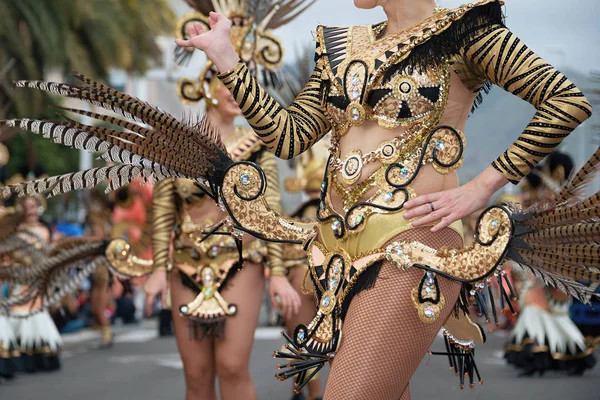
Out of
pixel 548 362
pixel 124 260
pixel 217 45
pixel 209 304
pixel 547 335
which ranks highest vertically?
pixel 217 45

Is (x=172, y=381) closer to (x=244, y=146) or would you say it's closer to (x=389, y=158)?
(x=244, y=146)

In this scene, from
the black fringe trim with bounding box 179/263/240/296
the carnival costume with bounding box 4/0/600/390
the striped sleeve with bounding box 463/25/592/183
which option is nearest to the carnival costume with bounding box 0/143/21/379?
the black fringe trim with bounding box 179/263/240/296

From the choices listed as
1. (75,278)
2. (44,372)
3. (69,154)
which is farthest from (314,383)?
(69,154)

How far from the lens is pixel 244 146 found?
497 centimetres

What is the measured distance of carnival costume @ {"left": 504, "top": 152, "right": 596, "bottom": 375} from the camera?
9.41 metres

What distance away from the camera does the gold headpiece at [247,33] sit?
5.05 meters

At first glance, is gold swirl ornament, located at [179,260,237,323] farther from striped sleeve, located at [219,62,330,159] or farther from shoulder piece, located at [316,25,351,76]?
shoulder piece, located at [316,25,351,76]

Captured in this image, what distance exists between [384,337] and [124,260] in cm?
255

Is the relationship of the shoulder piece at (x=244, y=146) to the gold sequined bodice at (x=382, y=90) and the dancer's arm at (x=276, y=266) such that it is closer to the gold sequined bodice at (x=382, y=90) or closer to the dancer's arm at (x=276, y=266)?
the dancer's arm at (x=276, y=266)

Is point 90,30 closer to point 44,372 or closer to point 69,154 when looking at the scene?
point 69,154

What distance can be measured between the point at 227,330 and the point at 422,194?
2102 millimetres

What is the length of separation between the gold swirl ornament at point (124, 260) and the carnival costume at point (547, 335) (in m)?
5.31

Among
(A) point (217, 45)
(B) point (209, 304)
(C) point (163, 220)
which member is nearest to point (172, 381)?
(C) point (163, 220)

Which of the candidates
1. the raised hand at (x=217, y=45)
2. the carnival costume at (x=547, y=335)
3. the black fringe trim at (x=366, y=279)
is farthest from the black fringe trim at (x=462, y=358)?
the carnival costume at (x=547, y=335)
